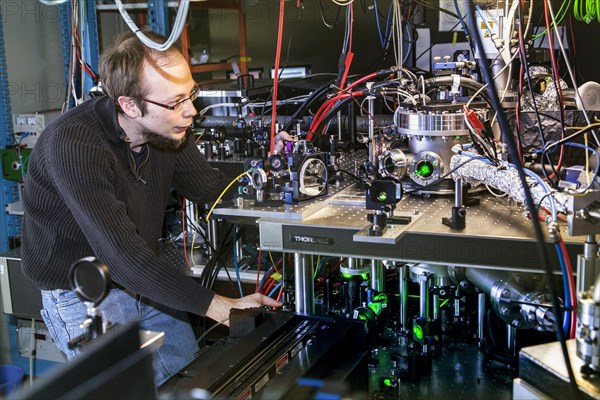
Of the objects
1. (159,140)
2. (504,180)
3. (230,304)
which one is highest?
(159,140)

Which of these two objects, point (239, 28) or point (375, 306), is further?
point (239, 28)

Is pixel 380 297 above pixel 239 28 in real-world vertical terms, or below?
below

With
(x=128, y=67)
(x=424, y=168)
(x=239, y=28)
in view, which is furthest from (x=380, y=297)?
(x=239, y=28)

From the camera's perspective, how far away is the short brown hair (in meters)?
1.85

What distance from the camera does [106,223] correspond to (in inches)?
67.6

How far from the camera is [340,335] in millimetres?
1451

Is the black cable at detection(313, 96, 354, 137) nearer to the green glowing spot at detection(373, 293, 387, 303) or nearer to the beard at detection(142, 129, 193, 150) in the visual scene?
the beard at detection(142, 129, 193, 150)

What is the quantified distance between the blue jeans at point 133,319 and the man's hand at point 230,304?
0.19 m

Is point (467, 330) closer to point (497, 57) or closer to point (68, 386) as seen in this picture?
point (497, 57)

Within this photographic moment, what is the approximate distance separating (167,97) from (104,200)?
1.08ft

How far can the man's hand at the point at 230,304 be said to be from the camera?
5.82 feet

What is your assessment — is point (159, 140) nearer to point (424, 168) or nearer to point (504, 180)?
point (424, 168)

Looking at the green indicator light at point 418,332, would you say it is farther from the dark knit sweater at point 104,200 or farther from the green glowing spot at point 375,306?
the dark knit sweater at point 104,200

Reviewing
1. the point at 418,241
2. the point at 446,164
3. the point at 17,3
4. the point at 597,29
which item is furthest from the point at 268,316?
the point at 17,3
